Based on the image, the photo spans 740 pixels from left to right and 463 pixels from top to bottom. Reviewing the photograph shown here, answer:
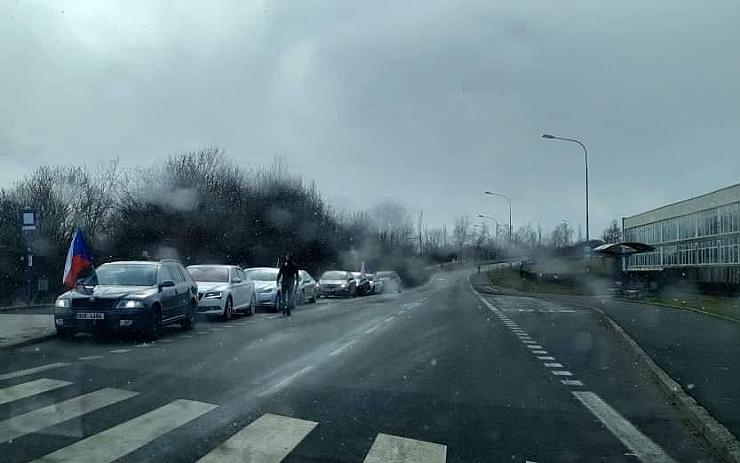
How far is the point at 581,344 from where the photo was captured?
16.9 m

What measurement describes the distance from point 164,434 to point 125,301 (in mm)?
8874

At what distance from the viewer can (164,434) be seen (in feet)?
23.2

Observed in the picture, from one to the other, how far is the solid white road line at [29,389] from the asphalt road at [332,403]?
24 millimetres

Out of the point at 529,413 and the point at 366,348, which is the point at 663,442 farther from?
the point at 366,348

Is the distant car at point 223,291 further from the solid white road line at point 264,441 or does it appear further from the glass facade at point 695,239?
the glass facade at point 695,239

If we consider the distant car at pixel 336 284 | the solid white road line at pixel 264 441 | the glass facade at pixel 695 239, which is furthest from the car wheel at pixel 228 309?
the glass facade at pixel 695 239

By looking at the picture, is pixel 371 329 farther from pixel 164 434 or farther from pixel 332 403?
pixel 164 434

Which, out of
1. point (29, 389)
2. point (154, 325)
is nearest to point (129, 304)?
point (154, 325)

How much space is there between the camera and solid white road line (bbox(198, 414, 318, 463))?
6336 millimetres

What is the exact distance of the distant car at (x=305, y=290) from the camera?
3228 centimetres

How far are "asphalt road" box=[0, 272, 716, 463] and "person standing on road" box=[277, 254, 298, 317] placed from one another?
8530mm

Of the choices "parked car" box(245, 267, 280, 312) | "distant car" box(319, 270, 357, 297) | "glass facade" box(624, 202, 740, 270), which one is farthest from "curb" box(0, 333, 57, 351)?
"glass facade" box(624, 202, 740, 270)

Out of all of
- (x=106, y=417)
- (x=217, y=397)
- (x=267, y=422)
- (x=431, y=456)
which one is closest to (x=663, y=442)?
(x=431, y=456)

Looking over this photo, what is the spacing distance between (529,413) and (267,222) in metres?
43.1
